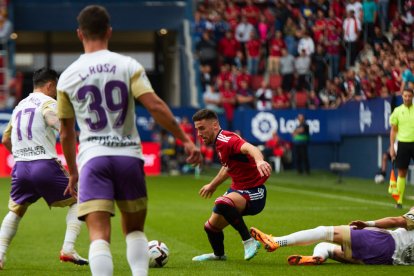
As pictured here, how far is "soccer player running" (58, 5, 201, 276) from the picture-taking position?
742 centimetres

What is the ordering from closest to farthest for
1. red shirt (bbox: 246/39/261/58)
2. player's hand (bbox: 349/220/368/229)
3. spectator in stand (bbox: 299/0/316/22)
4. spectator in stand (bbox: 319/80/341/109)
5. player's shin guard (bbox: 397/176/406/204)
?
1. player's hand (bbox: 349/220/368/229)
2. player's shin guard (bbox: 397/176/406/204)
3. spectator in stand (bbox: 319/80/341/109)
4. spectator in stand (bbox: 299/0/316/22)
5. red shirt (bbox: 246/39/261/58)

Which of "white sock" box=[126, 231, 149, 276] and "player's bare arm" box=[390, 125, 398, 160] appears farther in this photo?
"player's bare arm" box=[390, 125, 398, 160]

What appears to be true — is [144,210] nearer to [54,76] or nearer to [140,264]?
[140,264]

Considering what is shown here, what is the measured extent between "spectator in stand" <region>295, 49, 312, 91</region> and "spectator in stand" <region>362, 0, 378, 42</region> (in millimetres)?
3741

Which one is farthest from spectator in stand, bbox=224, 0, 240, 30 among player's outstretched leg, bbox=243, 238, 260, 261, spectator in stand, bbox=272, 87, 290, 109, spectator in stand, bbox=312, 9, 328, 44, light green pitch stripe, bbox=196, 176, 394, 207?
player's outstretched leg, bbox=243, 238, 260, 261

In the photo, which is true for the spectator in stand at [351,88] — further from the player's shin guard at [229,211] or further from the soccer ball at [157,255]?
the soccer ball at [157,255]

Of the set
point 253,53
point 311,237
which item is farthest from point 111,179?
point 253,53

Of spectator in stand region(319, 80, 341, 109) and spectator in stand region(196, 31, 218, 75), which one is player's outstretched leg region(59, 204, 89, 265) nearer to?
spectator in stand region(319, 80, 341, 109)

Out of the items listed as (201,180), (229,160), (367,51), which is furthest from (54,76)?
(367,51)

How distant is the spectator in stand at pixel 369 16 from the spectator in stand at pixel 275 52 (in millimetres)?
4692

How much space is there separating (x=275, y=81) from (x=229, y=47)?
2.23 metres

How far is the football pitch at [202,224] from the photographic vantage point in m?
10.7

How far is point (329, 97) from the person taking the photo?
33.7 m

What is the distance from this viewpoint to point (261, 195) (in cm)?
1132
